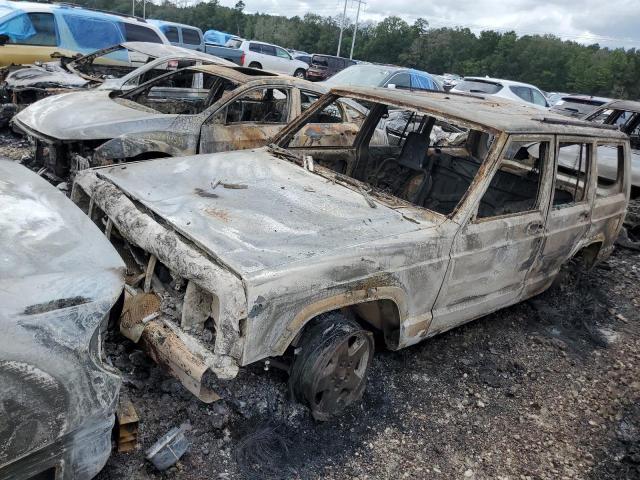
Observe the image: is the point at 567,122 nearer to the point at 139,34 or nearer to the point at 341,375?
the point at 341,375

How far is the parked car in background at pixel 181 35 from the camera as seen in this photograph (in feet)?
48.0

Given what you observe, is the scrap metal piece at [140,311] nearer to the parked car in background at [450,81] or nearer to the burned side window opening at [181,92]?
the burned side window opening at [181,92]

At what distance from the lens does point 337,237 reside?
269 centimetres

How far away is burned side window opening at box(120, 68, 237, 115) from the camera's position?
6.11 m

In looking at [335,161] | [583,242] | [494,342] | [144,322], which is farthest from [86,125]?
[583,242]

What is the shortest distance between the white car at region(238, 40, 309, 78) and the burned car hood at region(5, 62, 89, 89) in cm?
1327

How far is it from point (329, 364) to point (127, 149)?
11.0 feet

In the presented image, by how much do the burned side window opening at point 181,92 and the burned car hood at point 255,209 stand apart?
2.62 meters

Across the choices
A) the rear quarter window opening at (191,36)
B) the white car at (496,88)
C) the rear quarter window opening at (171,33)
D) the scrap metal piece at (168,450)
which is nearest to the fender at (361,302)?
the scrap metal piece at (168,450)

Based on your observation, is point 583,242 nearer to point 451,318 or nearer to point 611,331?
point 611,331

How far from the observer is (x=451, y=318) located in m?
3.32

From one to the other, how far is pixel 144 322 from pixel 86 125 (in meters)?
3.40

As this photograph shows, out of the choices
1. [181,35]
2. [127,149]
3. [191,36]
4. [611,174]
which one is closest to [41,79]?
[127,149]

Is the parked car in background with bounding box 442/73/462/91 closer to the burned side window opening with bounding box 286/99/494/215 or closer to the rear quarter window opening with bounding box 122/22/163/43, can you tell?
the rear quarter window opening with bounding box 122/22/163/43
